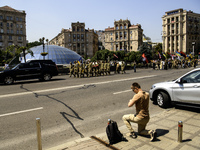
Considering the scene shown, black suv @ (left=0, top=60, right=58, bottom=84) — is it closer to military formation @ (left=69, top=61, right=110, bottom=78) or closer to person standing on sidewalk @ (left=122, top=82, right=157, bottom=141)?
military formation @ (left=69, top=61, right=110, bottom=78)

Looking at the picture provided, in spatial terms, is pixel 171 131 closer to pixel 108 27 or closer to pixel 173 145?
pixel 173 145

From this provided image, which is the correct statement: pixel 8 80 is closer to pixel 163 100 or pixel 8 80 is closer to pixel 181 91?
pixel 163 100

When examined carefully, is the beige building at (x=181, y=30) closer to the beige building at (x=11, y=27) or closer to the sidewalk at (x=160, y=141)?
the beige building at (x=11, y=27)

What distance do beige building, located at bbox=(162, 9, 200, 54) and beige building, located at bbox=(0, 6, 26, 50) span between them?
82.1 metres

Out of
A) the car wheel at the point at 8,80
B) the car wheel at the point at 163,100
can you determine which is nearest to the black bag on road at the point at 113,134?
the car wheel at the point at 163,100

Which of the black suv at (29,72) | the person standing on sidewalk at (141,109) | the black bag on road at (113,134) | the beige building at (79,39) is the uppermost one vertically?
the beige building at (79,39)

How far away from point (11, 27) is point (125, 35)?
67.0m

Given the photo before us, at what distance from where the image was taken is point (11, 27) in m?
90.2

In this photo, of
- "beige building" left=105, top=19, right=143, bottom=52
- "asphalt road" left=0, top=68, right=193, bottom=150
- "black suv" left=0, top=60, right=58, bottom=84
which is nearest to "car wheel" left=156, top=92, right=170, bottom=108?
"asphalt road" left=0, top=68, right=193, bottom=150

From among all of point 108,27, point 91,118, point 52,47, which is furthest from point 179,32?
point 91,118

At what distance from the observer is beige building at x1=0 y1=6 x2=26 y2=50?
8731 cm

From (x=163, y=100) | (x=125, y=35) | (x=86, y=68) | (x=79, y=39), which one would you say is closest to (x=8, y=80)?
(x=86, y=68)

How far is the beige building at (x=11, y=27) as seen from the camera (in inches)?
3438

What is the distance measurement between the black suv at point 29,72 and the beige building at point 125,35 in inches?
4033
